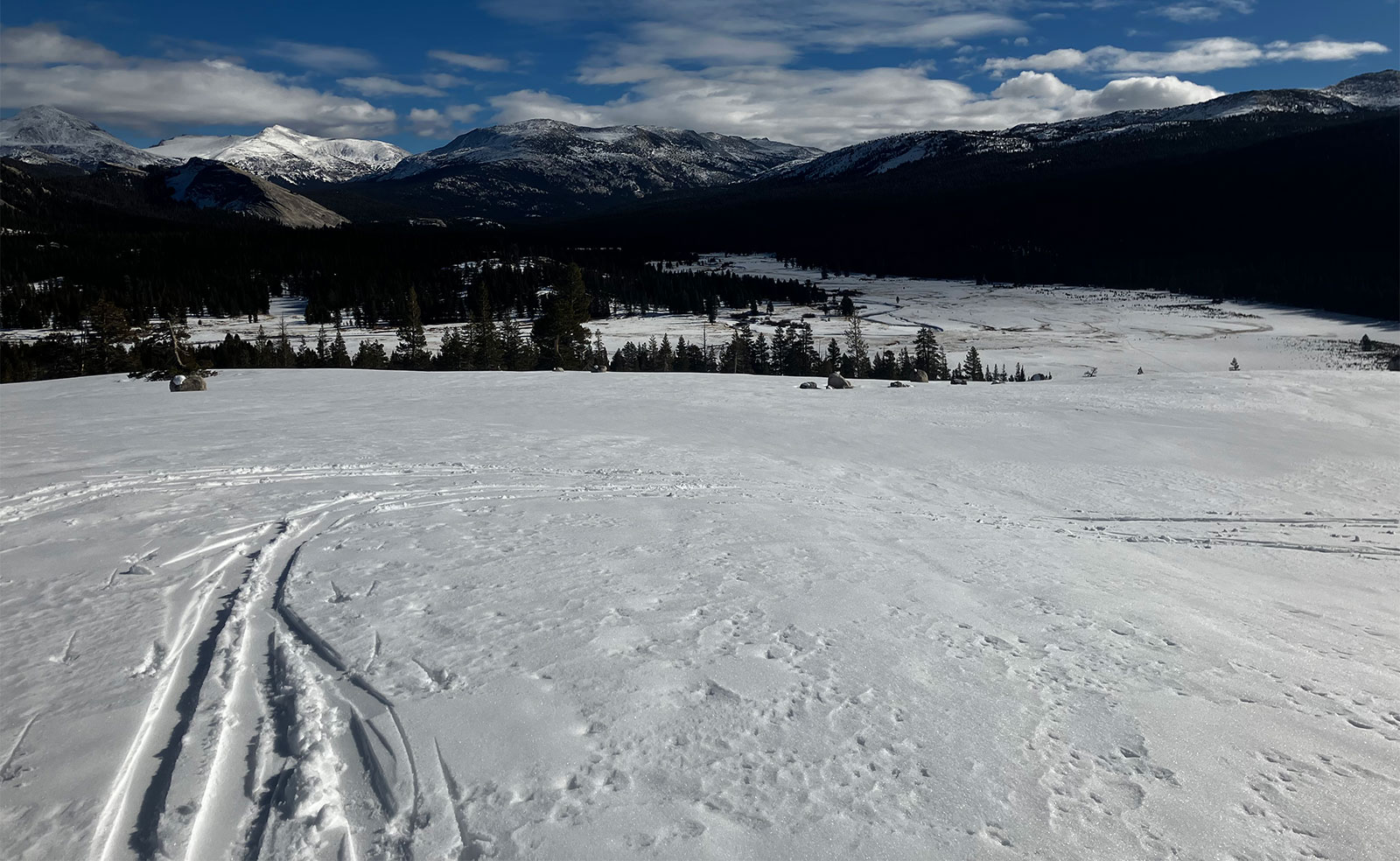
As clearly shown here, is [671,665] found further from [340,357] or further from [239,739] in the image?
[340,357]

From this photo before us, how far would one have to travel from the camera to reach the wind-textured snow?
14.8 feet

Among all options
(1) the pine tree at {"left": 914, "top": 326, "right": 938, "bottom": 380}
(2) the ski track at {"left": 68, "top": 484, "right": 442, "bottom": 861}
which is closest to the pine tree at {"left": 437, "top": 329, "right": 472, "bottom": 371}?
(1) the pine tree at {"left": 914, "top": 326, "right": 938, "bottom": 380}

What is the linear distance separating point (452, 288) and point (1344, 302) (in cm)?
17443

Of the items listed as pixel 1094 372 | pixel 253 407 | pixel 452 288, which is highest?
pixel 452 288

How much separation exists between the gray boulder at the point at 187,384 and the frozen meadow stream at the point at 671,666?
51.5 feet

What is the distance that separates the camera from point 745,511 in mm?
12359

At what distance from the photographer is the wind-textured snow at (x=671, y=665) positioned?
451 cm

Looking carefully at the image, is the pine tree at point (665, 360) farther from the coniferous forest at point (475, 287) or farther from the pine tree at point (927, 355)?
the pine tree at point (927, 355)

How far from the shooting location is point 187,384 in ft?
94.4

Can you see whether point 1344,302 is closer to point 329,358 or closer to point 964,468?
point 964,468

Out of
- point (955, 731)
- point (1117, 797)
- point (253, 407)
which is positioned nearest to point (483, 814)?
point (955, 731)

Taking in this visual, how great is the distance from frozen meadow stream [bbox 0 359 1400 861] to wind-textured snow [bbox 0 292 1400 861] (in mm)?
36

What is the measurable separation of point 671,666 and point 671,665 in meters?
0.02

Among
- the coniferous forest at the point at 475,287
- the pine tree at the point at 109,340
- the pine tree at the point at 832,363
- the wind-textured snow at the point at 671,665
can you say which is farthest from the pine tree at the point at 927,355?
the pine tree at the point at 109,340
